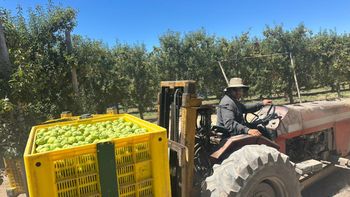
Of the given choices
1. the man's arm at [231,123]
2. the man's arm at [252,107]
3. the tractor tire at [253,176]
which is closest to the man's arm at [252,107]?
the man's arm at [252,107]

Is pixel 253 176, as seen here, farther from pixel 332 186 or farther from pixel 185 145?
pixel 332 186

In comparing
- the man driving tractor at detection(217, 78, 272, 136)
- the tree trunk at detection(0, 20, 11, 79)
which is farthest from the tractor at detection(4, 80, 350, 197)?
the tree trunk at detection(0, 20, 11, 79)

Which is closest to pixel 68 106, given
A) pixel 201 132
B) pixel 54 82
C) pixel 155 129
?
pixel 54 82

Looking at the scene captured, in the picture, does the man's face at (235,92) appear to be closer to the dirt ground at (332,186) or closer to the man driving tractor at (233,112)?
the man driving tractor at (233,112)

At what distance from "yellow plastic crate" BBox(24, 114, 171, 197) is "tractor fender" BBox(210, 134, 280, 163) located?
1171 mm

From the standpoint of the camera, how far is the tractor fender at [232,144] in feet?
13.6

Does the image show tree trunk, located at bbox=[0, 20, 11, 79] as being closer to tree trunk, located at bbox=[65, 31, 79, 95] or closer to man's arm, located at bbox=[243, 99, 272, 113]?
tree trunk, located at bbox=[65, 31, 79, 95]

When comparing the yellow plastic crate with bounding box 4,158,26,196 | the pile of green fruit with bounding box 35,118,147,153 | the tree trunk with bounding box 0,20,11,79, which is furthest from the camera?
the yellow plastic crate with bounding box 4,158,26,196

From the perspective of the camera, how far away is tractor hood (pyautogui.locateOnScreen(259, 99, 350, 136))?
518 centimetres

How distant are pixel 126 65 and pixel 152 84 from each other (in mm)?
1740

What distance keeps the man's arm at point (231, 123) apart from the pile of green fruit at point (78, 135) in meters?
1.44

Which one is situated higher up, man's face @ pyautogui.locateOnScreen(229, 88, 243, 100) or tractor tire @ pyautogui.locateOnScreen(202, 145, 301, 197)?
man's face @ pyautogui.locateOnScreen(229, 88, 243, 100)

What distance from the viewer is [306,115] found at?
18.0ft

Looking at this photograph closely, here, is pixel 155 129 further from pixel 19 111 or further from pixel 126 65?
pixel 126 65
